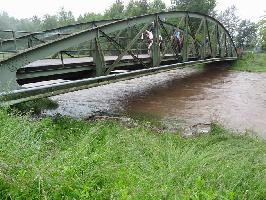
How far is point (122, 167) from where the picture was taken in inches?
188

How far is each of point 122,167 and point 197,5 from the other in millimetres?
62959

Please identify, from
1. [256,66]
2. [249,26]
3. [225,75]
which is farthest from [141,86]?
[249,26]

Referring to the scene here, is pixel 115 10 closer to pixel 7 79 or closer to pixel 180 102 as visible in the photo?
pixel 180 102

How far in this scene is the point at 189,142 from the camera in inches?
301

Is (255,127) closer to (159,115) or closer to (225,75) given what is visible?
(159,115)

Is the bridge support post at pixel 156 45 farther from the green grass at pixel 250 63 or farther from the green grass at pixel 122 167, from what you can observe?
the green grass at pixel 250 63

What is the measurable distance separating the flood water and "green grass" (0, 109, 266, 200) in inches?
140

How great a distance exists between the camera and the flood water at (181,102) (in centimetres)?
1157

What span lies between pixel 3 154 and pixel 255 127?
8025 millimetres

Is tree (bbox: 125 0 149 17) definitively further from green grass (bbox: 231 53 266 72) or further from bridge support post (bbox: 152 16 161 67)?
bridge support post (bbox: 152 16 161 67)

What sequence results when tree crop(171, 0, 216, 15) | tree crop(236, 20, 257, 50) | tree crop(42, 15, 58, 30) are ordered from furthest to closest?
1. tree crop(42, 15, 58, 30)
2. tree crop(171, 0, 216, 15)
3. tree crop(236, 20, 257, 50)

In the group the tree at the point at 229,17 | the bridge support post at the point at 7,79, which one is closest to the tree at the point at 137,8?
the tree at the point at 229,17

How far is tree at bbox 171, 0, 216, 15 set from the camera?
210 ft

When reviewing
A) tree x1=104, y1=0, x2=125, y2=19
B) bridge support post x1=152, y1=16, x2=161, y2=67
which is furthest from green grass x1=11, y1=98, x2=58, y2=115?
tree x1=104, y1=0, x2=125, y2=19
